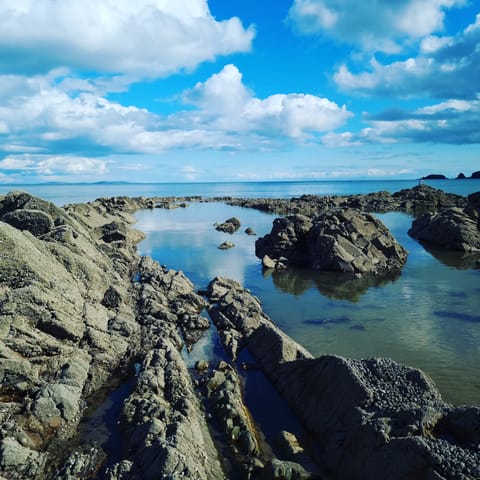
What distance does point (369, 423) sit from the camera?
1525 centimetres

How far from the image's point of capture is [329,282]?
47.0 m

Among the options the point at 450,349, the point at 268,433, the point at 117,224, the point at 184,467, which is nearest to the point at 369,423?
the point at 268,433

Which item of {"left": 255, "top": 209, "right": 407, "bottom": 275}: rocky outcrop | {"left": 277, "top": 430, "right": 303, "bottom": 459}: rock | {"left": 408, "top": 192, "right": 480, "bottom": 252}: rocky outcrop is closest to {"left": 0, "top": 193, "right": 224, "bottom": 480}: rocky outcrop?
{"left": 277, "top": 430, "right": 303, "bottom": 459}: rock

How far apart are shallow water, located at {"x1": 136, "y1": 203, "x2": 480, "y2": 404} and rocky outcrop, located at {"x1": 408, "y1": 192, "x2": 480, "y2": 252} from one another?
4.70 meters

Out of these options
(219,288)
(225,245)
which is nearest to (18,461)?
(219,288)

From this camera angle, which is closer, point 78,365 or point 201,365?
point 78,365

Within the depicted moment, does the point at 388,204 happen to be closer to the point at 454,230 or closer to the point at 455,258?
the point at 454,230

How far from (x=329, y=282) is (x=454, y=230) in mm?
33465

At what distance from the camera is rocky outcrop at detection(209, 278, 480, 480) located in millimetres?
12961

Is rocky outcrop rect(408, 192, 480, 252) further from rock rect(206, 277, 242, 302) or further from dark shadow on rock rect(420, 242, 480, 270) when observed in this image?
rock rect(206, 277, 242, 302)

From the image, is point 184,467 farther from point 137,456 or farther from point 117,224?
point 117,224

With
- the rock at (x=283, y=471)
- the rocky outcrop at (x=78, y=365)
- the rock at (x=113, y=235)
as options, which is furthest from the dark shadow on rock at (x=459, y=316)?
the rock at (x=113, y=235)

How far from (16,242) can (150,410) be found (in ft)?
43.6

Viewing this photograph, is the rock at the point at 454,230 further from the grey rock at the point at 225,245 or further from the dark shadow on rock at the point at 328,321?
the dark shadow on rock at the point at 328,321
